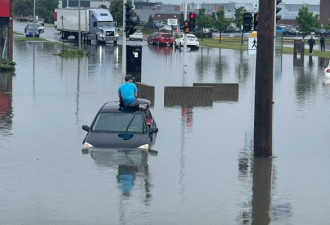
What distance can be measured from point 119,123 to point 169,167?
2.37 meters

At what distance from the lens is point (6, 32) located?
1996 inches

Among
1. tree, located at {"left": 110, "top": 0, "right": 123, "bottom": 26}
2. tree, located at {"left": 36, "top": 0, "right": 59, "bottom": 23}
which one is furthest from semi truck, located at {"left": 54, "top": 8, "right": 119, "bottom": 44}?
tree, located at {"left": 36, "top": 0, "right": 59, "bottom": 23}

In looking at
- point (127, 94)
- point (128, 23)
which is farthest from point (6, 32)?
point (127, 94)

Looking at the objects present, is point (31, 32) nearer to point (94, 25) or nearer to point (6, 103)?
point (94, 25)

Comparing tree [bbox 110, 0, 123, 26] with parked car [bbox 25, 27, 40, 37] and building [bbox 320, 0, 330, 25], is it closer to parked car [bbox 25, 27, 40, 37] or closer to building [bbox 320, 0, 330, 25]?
parked car [bbox 25, 27, 40, 37]

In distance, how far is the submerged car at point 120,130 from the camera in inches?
834

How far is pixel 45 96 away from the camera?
3528 centimetres

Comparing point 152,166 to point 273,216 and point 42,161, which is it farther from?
point 273,216

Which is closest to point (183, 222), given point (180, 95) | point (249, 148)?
point (249, 148)

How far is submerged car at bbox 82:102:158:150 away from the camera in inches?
834

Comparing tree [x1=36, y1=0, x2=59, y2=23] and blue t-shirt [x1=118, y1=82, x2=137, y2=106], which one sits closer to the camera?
blue t-shirt [x1=118, y1=82, x2=137, y2=106]

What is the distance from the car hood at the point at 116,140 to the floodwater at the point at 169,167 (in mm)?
283

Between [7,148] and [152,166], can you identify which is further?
[7,148]

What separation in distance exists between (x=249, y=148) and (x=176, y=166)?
11.3ft
